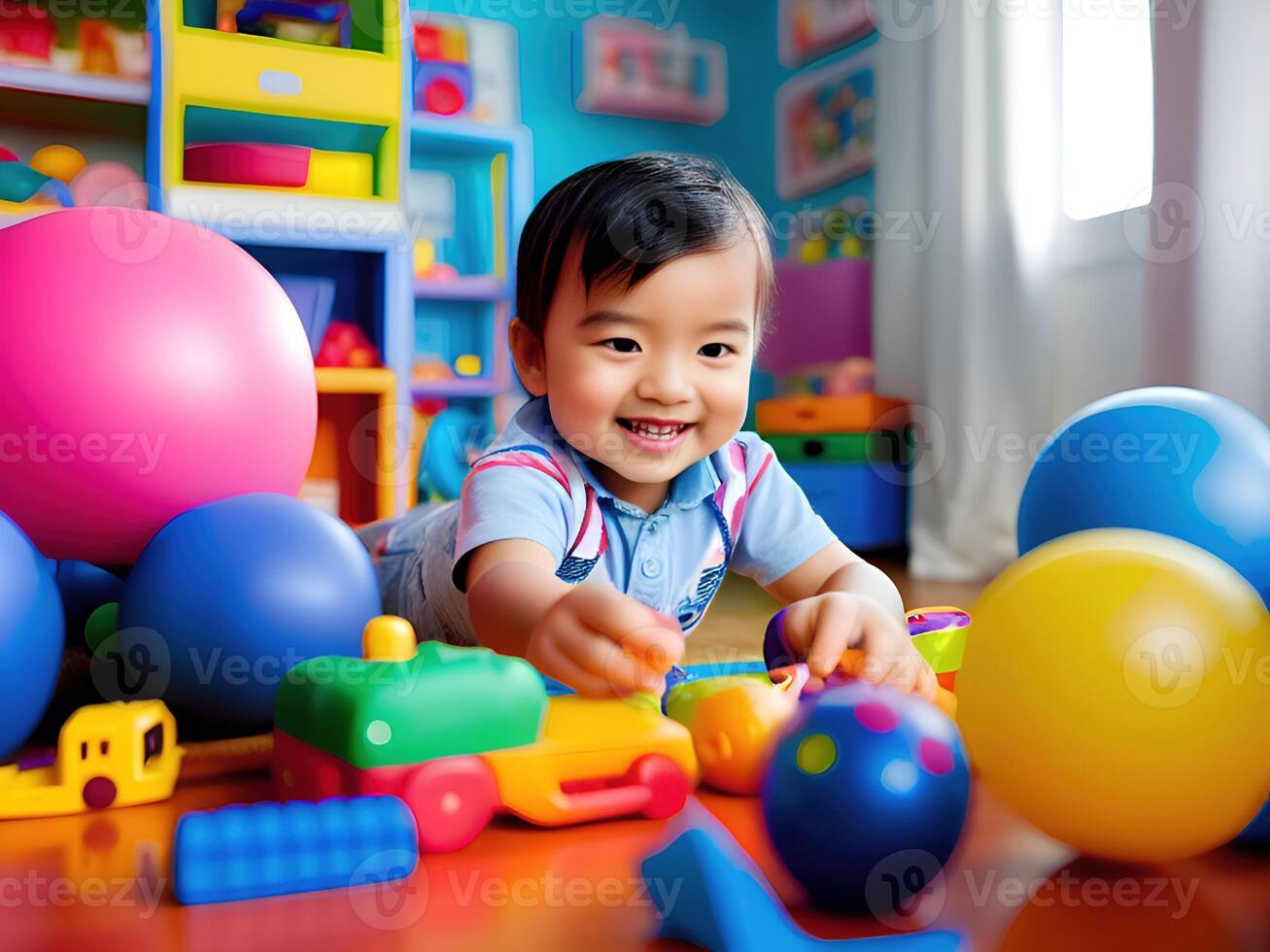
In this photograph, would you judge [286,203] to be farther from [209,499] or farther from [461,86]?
[209,499]

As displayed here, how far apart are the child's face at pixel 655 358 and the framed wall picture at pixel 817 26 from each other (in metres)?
2.24

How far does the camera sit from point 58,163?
240cm

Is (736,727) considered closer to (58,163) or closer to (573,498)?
(573,498)

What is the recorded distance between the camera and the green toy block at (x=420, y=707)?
0.63 metres

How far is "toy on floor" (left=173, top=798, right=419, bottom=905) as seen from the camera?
21.9 inches

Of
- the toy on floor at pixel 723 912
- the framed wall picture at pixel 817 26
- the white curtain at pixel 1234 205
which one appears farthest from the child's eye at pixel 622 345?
the framed wall picture at pixel 817 26

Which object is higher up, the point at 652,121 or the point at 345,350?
the point at 652,121

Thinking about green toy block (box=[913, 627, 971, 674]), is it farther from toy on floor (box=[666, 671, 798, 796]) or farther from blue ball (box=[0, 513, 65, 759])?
blue ball (box=[0, 513, 65, 759])

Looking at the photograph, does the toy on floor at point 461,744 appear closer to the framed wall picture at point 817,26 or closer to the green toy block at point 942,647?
the green toy block at point 942,647

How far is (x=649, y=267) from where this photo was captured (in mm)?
890

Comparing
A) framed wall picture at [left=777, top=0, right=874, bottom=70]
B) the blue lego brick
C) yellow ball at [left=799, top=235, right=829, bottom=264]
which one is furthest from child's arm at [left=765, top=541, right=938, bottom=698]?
framed wall picture at [left=777, top=0, right=874, bottom=70]

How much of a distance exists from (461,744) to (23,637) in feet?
1.13

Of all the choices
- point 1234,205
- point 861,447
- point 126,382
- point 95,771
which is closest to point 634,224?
point 126,382

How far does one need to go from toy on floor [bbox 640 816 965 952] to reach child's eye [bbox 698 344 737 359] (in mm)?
501
